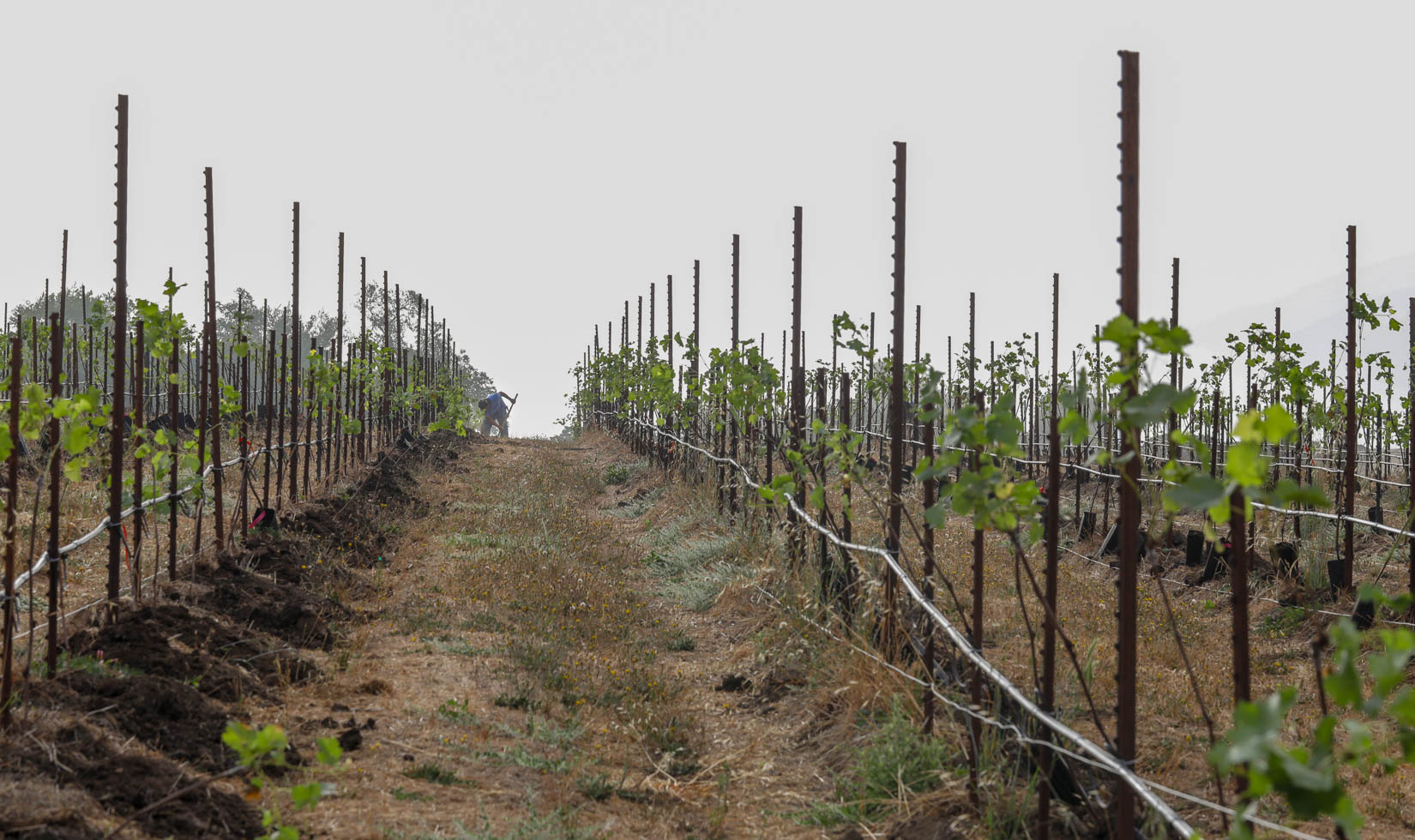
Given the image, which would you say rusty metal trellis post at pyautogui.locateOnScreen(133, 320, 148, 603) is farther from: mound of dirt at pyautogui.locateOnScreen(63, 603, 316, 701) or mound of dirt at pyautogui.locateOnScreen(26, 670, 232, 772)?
mound of dirt at pyautogui.locateOnScreen(26, 670, 232, 772)

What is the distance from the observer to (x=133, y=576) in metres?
5.75

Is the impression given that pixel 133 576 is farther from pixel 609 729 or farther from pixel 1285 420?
pixel 1285 420

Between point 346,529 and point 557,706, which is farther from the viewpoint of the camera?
point 346,529

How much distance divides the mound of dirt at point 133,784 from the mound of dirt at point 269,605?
2381 mm

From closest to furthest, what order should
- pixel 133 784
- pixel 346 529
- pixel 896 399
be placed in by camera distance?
pixel 133 784 < pixel 896 399 < pixel 346 529

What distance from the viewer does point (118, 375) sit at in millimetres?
5422

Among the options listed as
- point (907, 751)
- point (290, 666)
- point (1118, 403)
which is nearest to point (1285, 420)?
point (1118, 403)

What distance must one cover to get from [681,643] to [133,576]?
3.03 m

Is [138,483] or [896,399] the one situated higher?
[896,399]

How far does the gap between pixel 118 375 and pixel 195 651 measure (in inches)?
54.1

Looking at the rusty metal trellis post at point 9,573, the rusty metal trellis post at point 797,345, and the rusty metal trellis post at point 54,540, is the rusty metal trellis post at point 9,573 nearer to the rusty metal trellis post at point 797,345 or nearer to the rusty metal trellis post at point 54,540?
the rusty metal trellis post at point 54,540

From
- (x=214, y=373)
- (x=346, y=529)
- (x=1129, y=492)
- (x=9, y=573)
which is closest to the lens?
(x=1129, y=492)

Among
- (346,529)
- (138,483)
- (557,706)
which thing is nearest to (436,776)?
(557,706)

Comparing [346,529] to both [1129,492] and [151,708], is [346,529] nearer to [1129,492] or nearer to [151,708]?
[151,708]
